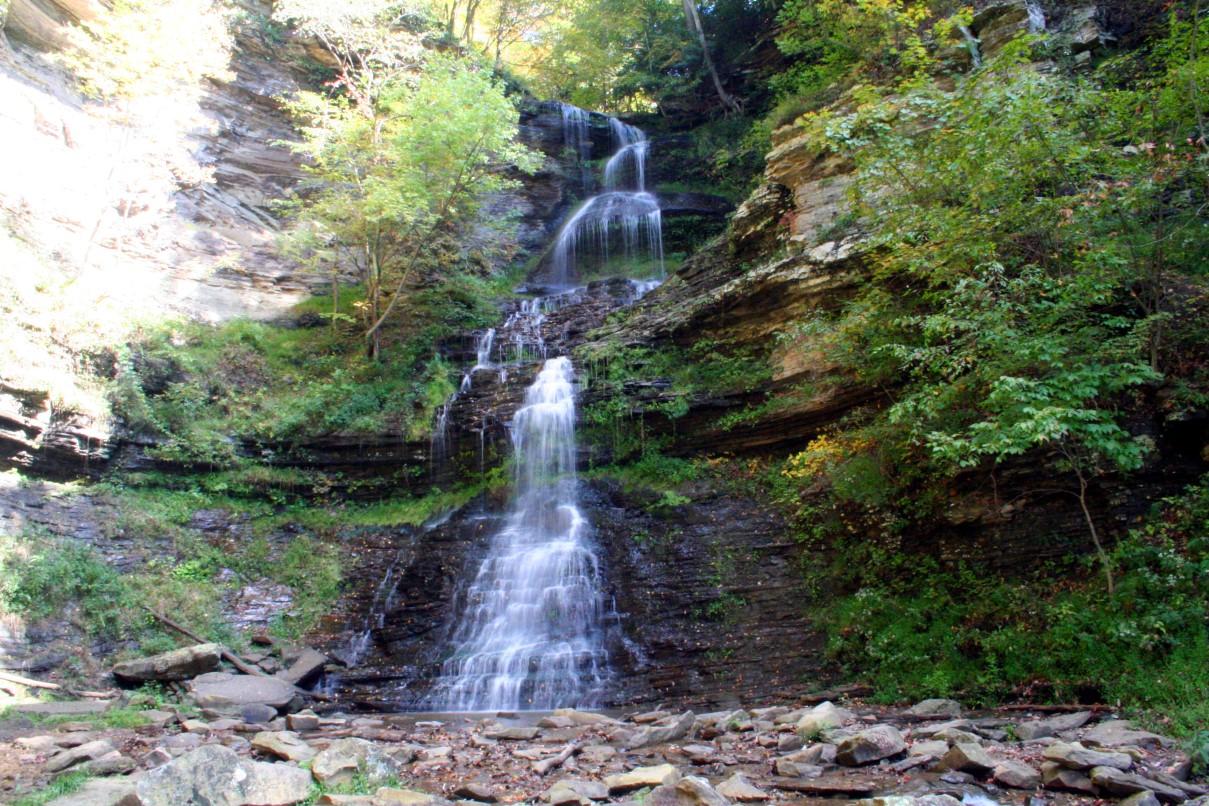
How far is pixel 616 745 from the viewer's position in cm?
637

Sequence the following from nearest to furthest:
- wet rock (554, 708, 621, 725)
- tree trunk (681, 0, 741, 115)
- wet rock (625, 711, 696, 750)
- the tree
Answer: wet rock (625, 711, 696, 750) → wet rock (554, 708, 621, 725) → the tree → tree trunk (681, 0, 741, 115)

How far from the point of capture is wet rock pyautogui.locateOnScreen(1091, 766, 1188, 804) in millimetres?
3908

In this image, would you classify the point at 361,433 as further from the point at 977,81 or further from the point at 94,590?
the point at 977,81

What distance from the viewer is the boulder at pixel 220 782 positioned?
4027 millimetres

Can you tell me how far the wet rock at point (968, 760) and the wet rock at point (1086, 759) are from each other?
1.38 feet

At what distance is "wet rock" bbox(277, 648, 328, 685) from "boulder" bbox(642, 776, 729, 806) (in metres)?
7.08

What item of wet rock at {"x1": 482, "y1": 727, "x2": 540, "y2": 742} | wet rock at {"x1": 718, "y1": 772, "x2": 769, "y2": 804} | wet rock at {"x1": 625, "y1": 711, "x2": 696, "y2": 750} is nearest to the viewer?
wet rock at {"x1": 718, "y1": 772, "x2": 769, "y2": 804}

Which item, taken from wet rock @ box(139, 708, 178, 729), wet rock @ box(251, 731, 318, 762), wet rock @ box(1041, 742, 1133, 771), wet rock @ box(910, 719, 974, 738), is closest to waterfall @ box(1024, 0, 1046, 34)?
wet rock @ box(910, 719, 974, 738)

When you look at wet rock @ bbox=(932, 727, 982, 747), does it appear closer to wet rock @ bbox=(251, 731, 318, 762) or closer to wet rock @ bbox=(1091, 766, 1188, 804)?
wet rock @ bbox=(1091, 766, 1188, 804)

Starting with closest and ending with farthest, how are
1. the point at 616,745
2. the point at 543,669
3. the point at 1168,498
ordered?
the point at 616,745, the point at 1168,498, the point at 543,669

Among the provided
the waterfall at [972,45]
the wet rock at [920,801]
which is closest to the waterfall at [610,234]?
the waterfall at [972,45]

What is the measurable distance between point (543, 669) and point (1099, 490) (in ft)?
25.1

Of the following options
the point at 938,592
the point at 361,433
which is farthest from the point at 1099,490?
the point at 361,433

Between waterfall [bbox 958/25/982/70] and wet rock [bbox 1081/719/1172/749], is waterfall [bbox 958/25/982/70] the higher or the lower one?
the higher one
